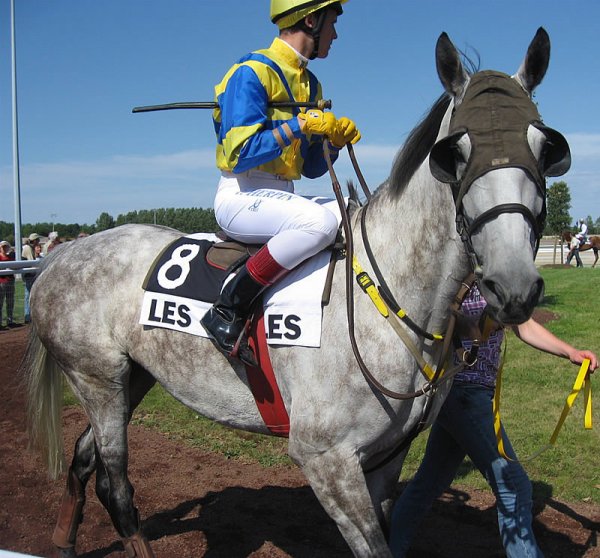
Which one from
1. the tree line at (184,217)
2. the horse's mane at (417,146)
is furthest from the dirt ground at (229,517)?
the tree line at (184,217)

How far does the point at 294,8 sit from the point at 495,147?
1.40 metres

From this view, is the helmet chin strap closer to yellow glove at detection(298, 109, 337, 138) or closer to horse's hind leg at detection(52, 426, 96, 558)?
yellow glove at detection(298, 109, 337, 138)

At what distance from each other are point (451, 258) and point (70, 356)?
235 centimetres

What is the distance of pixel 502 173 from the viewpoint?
2156 millimetres

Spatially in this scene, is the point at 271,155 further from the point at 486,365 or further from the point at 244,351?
the point at 486,365

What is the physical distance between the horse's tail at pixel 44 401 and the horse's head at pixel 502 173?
3.08 m

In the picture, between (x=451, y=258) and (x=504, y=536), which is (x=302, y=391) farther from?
(x=504, y=536)

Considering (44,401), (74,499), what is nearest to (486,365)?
(74,499)

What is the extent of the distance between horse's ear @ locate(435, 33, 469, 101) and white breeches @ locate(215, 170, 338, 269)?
30.0 inches

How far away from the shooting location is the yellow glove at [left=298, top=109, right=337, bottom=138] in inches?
113

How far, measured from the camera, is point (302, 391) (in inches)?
112

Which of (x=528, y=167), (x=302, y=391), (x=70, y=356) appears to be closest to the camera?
(x=528, y=167)

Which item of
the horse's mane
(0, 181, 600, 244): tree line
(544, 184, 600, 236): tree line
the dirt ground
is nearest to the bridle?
the horse's mane

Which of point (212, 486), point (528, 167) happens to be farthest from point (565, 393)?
point (528, 167)
